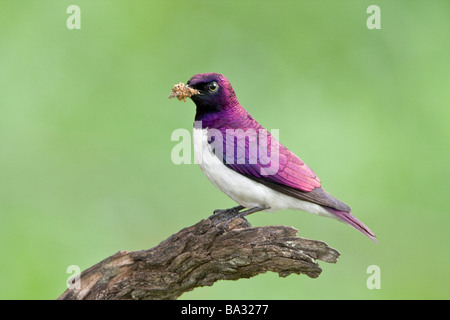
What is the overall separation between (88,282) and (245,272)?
4.45 ft

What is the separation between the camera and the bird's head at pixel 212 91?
5.89 metres

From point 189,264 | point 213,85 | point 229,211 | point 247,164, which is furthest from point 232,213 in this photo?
point 213,85

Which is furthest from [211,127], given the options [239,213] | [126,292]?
[126,292]

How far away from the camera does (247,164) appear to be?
5738 millimetres

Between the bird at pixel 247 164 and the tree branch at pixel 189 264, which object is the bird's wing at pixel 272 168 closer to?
the bird at pixel 247 164

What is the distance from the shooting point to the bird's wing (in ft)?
18.7

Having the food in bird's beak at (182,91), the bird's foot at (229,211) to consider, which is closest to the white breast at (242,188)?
the bird's foot at (229,211)

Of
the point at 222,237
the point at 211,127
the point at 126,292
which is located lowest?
the point at 126,292

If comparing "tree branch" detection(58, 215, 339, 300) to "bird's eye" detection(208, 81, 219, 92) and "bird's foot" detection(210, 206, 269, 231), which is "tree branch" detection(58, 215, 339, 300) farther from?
"bird's eye" detection(208, 81, 219, 92)

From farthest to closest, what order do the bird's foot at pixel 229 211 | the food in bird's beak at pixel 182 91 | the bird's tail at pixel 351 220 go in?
the bird's foot at pixel 229 211, the food in bird's beak at pixel 182 91, the bird's tail at pixel 351 220

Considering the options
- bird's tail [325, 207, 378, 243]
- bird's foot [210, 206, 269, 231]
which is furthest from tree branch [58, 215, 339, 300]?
bird's tail [325, 207, 378, 243]

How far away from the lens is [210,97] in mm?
5918

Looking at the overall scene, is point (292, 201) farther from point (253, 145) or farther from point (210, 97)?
point (210, 97)

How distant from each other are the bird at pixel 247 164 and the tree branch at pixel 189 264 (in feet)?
1.19
